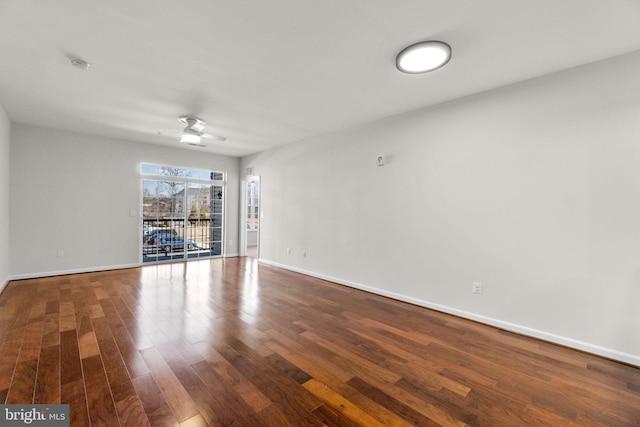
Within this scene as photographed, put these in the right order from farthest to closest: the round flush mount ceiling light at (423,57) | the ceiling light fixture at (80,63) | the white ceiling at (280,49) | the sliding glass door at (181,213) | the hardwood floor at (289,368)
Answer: the sliding glass door at (181,213) → the ceiling light fixture at (80,63) → the round flush mount ceiling light at (423,57) → the white ceiling at (280,49) → the hardwood floor at (289,368)

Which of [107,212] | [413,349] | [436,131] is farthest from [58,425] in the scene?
[107,212]

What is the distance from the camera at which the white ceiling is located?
1852 mm

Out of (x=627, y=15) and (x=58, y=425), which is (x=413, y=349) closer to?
(x=58, y=425)

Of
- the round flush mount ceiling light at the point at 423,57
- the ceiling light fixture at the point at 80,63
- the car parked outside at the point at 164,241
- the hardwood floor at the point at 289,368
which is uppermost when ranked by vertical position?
the ceiling light fixture at the point at 80,63

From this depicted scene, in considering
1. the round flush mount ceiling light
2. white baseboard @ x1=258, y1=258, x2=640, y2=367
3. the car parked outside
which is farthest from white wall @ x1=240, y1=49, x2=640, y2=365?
the car parked outside

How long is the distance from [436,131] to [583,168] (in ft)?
4.85

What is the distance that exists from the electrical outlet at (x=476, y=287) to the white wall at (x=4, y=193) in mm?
6308

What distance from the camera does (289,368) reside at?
83.7 inches

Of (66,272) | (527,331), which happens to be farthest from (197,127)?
(527,331)

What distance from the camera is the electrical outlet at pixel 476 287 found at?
122 inches

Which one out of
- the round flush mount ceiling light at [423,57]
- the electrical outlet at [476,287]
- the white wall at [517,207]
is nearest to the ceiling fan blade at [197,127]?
the white wall at [517,207]

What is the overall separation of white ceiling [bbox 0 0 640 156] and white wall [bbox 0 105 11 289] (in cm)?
63

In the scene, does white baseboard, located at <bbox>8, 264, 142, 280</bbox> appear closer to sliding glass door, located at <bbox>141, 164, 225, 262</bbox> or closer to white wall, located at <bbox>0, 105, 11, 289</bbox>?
white wall, located at <bbox>0, 105, 11, 289</bbox>

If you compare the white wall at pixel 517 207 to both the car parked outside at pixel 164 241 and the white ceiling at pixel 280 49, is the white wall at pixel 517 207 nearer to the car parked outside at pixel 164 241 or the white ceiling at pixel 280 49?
the white ceiling at pixel 280 49
